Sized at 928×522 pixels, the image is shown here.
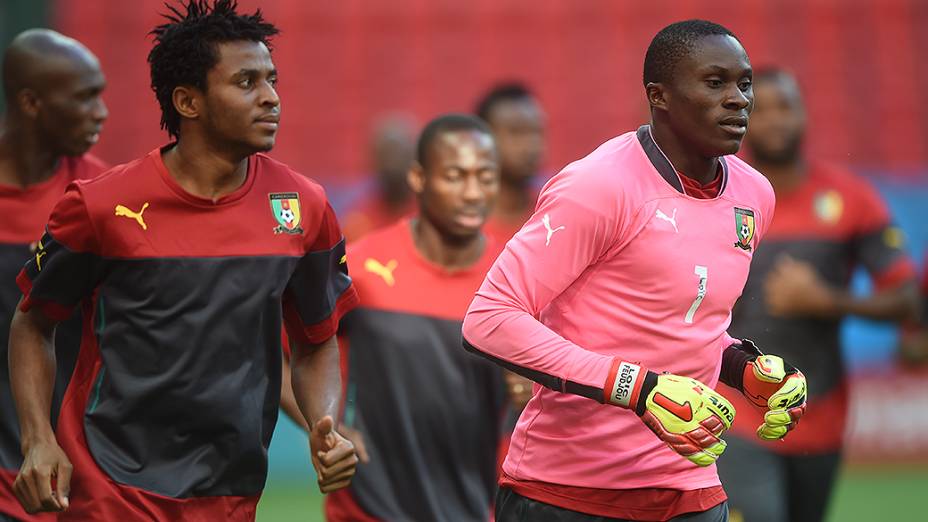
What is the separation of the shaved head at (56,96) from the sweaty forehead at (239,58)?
1.28m

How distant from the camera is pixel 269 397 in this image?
4730 mm

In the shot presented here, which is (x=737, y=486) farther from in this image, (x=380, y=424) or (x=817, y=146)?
(x=817, y=146)

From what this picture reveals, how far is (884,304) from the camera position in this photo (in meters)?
7.62

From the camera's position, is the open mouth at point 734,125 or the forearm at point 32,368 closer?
the open mouth at point 734,125

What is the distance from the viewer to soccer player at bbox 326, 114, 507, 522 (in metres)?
5.84

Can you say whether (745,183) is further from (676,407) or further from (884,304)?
(884,304)

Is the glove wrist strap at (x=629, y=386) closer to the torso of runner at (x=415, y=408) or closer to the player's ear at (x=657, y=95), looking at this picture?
the player's ear at (x=657, y=95)

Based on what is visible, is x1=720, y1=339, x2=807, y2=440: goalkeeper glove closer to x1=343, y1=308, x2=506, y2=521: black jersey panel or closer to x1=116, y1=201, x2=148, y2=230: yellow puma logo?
x1=343, y1=308, x2=506, y2=521: black jersey panel

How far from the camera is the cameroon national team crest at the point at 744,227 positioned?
4.42 metres

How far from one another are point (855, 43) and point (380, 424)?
11.1 m

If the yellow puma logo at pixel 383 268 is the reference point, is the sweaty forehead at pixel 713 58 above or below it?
above

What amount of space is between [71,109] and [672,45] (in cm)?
256

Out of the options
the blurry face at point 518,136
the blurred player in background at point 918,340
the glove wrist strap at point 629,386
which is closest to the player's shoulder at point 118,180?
the glove wrist strap at point 629,386

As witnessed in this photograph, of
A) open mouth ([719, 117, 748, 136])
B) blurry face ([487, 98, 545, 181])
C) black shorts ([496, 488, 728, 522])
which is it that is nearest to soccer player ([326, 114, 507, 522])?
black shorts ([496, 488, 728, 522])
